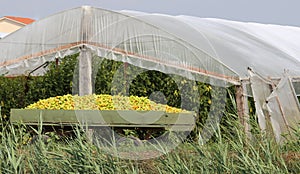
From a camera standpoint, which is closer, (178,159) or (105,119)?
(178,159)

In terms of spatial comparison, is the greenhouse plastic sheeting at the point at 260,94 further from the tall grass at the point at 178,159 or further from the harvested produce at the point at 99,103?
the tall grass at the point at 178,159

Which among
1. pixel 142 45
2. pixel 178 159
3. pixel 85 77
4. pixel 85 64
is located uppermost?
pixel 142 45

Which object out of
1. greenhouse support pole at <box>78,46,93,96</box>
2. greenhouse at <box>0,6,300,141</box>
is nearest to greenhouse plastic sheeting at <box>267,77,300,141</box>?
greenhouse at <box>0,6,300,141</box>

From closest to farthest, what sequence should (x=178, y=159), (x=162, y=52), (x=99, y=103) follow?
(x=178, y=159), (x=162, y=52), (x=99, y=103)

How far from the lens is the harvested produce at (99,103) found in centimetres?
902

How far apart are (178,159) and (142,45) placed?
152 inches

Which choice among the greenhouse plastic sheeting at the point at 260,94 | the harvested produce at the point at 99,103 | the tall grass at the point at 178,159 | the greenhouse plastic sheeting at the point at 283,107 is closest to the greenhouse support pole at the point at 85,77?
the harvested produce at the point at 99,103

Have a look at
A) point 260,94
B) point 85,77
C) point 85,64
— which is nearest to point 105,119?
point 85,77

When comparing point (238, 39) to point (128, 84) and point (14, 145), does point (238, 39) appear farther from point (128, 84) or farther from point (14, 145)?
point (14, 145)

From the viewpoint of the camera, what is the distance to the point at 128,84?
11.3m

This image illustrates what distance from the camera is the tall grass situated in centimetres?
507

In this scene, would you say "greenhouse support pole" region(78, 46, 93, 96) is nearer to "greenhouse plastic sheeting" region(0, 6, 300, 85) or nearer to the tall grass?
"greenhouse plastic sheeting" region(0, 6, 300, 85)

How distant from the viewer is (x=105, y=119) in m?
8.79

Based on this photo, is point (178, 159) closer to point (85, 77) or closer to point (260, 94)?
point (260, 94)
